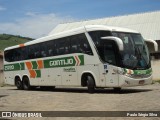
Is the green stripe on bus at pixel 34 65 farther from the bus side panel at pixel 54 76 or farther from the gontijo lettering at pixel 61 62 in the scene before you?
the gontijo lettering at pixel 61 62

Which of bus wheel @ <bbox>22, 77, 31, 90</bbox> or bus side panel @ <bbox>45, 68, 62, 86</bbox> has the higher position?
bus side panel @ <bbox>45, 68, 62, 86</bbox>

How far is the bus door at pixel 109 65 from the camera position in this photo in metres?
17.6

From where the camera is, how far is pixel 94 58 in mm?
18703

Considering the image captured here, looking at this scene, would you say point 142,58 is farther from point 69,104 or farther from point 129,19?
point 129,19

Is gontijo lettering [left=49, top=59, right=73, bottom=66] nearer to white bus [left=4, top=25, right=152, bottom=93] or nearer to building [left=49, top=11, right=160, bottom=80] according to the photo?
white bus [left=4, top=25, right=152, bottom=93]

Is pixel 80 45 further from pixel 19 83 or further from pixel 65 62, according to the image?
pixel 19 83

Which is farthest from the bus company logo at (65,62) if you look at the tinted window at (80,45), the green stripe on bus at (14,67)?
the green stripe on bus at (14,67)

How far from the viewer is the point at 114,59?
57.8ft

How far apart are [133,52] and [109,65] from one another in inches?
51.5

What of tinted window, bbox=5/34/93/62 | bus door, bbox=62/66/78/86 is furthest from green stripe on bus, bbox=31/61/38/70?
bus door, bbox=62/66/78/86

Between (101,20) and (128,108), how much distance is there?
120ft

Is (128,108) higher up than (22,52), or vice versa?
(22,52)

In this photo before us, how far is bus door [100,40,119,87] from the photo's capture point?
17594 millimetres

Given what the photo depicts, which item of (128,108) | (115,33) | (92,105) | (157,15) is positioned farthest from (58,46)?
(157,15)
